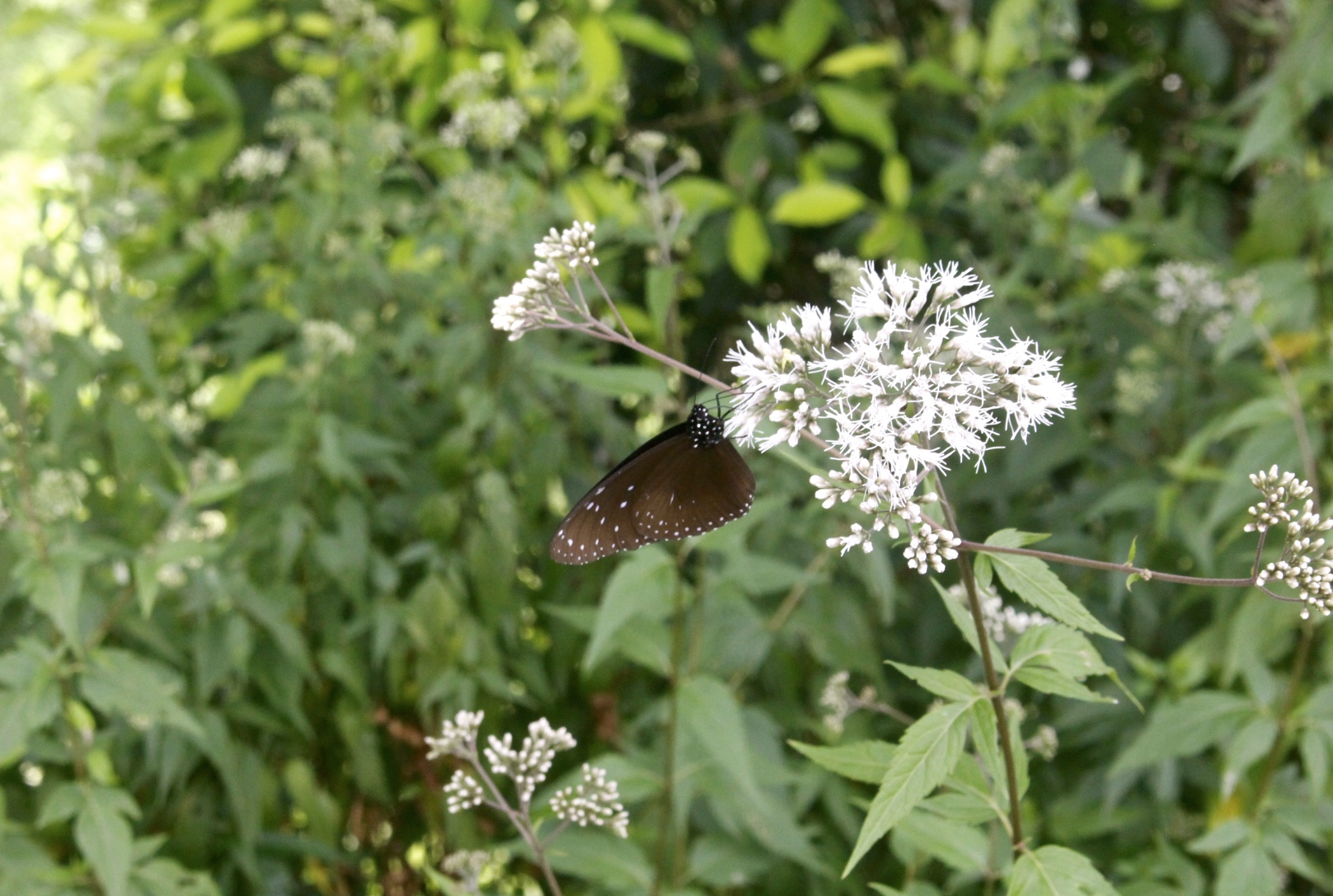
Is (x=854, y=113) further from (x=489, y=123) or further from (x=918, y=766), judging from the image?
(x=918, y=766)

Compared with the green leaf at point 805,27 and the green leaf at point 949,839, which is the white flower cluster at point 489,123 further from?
the green leaf at point 949,839

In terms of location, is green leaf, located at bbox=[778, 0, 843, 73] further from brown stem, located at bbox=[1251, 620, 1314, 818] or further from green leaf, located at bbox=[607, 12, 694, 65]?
brown stem, located at bbox=[1251, 620, 1314, 818]

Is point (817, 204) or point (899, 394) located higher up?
point (899, 394)

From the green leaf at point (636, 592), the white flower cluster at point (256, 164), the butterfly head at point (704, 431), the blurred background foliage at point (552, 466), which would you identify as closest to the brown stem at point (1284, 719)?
the blurred background foliage at point (552, 466)

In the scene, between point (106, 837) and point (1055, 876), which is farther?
point (106, 837)

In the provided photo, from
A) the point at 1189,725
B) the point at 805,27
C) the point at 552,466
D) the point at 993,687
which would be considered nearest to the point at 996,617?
the point at 993,687
